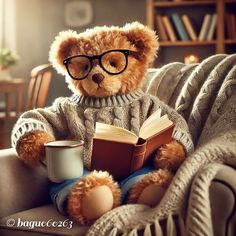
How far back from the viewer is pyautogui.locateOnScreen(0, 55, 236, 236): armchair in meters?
1.16

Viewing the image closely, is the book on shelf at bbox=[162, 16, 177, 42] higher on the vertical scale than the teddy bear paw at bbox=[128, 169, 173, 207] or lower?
A: higher

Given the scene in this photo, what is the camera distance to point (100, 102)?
1634 mm

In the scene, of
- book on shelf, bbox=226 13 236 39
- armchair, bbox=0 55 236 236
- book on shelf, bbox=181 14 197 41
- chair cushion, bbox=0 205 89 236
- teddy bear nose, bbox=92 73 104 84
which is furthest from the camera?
book on shelf, bbox=181 14 197 41

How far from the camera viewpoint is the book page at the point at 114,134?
4.73 ft

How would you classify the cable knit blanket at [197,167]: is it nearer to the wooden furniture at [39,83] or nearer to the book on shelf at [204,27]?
the wooden furniture at [39,83]

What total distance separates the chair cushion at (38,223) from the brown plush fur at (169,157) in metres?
0.28

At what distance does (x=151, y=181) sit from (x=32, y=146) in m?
0.37

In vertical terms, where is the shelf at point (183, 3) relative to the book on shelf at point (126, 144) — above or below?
above


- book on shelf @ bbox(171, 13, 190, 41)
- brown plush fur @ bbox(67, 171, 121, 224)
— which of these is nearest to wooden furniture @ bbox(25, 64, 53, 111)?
book on shelf @ bbox(171, 13, 190, 41)

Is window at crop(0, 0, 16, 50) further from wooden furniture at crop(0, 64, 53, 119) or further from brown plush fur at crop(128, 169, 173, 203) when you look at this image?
brown plush fur at crop(128, 169, 173, 203)

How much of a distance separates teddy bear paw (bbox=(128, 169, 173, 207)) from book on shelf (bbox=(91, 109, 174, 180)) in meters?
0.07

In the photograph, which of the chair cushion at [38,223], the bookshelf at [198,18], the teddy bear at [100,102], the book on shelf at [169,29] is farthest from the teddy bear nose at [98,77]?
the book on shelf at [169,29]

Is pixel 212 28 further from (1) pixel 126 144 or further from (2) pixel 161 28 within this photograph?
(1) pixel 126 144

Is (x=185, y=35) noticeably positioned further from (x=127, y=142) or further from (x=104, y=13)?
(x=127, y=142)
